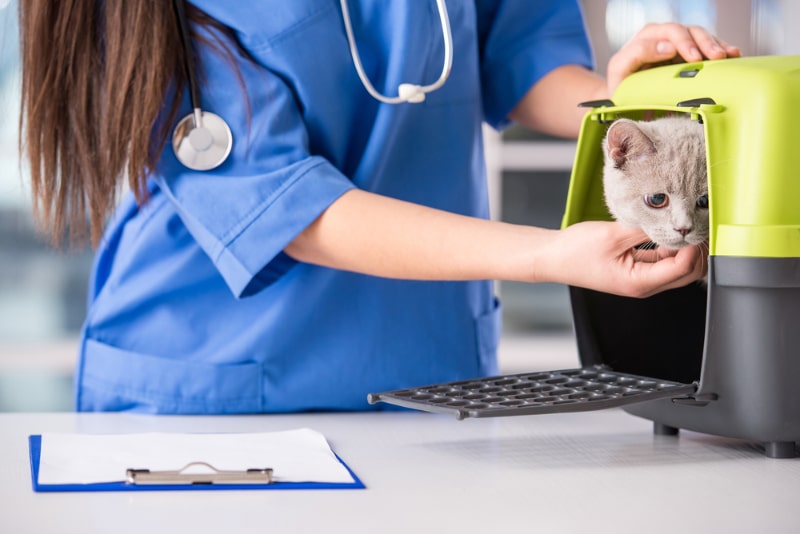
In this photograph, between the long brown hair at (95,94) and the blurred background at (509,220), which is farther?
the blurred background at (509,220)

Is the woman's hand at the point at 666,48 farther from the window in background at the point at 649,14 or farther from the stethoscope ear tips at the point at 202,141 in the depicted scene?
the window in background at the point at 649,14

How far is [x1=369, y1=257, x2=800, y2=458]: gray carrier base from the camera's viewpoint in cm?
83

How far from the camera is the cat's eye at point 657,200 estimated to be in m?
0.93

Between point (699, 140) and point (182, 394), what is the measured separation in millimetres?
614

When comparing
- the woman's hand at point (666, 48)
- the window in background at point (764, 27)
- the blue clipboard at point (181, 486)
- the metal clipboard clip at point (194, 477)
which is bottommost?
the blue clipboard at point (181, 486)

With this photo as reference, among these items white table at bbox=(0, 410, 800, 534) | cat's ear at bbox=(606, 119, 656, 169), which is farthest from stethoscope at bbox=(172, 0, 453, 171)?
cat's ear at bbox=(606, 119, 656, 169)

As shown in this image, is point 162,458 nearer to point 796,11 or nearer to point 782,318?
point 782,318

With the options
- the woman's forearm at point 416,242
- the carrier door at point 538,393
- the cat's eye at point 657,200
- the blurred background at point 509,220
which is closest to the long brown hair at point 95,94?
the woman's forearm at point 416,242

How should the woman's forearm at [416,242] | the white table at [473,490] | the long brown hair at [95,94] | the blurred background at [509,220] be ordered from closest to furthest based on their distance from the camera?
the white table at [473,490] < the woman's forearm at [416,242] < the long brown hair at [95,94] < the blurred background at [509,220]

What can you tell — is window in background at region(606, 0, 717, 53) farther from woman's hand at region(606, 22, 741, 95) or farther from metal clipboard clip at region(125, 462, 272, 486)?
metal clipboard clip at region(125, 462, 272, 486)

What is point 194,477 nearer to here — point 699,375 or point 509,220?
point 699,375

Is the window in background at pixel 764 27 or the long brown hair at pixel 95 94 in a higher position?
the window in background at pixel 764 27

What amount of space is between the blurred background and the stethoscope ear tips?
70.4 inches

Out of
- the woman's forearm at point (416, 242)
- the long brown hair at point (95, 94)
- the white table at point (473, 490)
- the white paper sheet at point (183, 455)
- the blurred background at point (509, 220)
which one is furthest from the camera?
the blurred background at point (509, 220)
